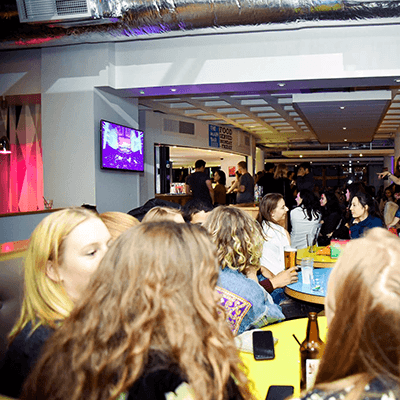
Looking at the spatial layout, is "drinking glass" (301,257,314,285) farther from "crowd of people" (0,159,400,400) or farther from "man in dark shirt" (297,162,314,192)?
"man in dark shirt" (297,162,314,192)

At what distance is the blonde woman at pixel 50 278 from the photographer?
1.16 metres

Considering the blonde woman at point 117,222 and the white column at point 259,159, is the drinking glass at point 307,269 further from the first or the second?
the white column at point 259,159

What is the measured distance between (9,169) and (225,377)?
7.44m

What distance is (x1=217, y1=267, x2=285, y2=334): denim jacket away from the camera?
1898mm

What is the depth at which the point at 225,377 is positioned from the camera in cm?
91

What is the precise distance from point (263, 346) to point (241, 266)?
0.64m

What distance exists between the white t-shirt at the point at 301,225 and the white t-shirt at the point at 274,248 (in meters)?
1.16

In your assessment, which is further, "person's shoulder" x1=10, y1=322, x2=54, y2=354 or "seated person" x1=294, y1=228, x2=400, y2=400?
"person's shoulder" x1=10, y1=322, x2=54, y2=354

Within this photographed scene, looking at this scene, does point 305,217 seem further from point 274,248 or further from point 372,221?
point 274,248

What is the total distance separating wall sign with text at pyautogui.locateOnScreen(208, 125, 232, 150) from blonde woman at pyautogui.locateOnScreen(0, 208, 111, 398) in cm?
894

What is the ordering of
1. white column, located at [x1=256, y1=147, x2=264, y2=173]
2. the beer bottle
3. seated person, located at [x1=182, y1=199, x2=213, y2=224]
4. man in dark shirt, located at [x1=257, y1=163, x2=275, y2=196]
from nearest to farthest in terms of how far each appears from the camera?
1. the beer bottle
2. seated person, located at [x1=182, y1=199, x2=213, y2=224]
3. man in dark shirt, located at [x1=257, y1=163, x2=275, y2=196]
4. white column, located at [x1=256, y1=147, x2=264, y2=173]

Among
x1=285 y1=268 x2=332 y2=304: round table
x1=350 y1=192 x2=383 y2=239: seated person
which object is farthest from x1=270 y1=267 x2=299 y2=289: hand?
x1=350 y1=192 x2=383 y2=239: seated person

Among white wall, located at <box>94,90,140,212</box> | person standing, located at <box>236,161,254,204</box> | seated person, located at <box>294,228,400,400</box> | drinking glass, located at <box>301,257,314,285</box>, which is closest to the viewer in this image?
seated person, located at <box>294,228,400,400</box>

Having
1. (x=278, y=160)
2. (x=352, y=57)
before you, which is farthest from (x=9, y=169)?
(x=278, y=160)
